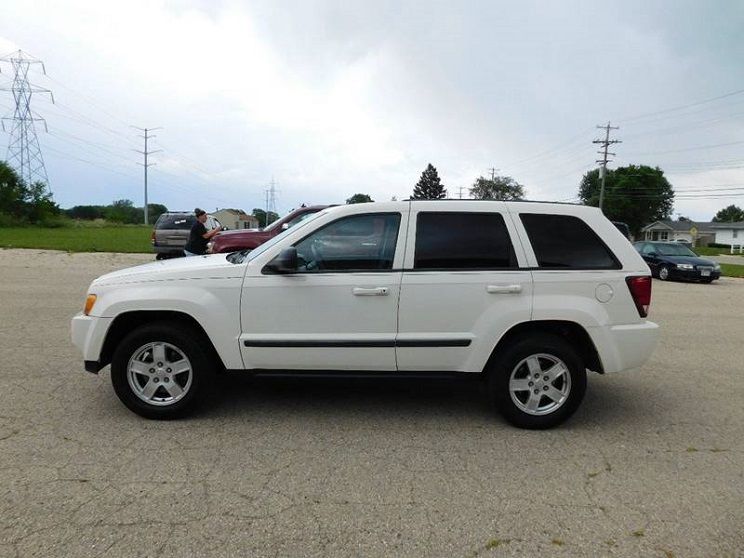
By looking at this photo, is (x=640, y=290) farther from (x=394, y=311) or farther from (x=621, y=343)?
(x=394, y=311)

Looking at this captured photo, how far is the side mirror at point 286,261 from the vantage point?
3658 millimetres

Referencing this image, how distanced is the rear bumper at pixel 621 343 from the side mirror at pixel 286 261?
2270 mm

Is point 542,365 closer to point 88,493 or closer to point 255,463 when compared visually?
point 255,463

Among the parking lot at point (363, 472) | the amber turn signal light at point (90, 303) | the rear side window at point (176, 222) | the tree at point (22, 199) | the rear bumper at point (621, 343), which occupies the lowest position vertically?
the parking lot at point (363, 472)

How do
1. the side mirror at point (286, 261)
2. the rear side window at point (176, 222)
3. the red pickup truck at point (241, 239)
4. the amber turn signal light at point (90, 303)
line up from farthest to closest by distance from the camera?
1. the rear side window at point (176, 222)
2. the red pickup truck at point (241, 239)
3. the amber turn signal light at point (90, 303)
4. the side mirror at point (286, 261)

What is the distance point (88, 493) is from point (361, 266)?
2.24m


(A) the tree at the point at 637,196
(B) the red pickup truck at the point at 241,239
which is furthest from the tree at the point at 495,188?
(B) the red pickup truck at the point at 241,239

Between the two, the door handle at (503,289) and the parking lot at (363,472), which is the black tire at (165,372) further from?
the door handle at (503,289)

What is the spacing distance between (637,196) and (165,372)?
3717 inches

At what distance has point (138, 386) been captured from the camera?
385cm

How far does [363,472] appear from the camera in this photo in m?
3.19

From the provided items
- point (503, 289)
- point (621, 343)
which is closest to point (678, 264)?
point (621, 343)

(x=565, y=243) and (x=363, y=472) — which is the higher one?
(x=565, y=243)

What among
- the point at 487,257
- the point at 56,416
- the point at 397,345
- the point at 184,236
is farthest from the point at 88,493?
the point at 184,236
